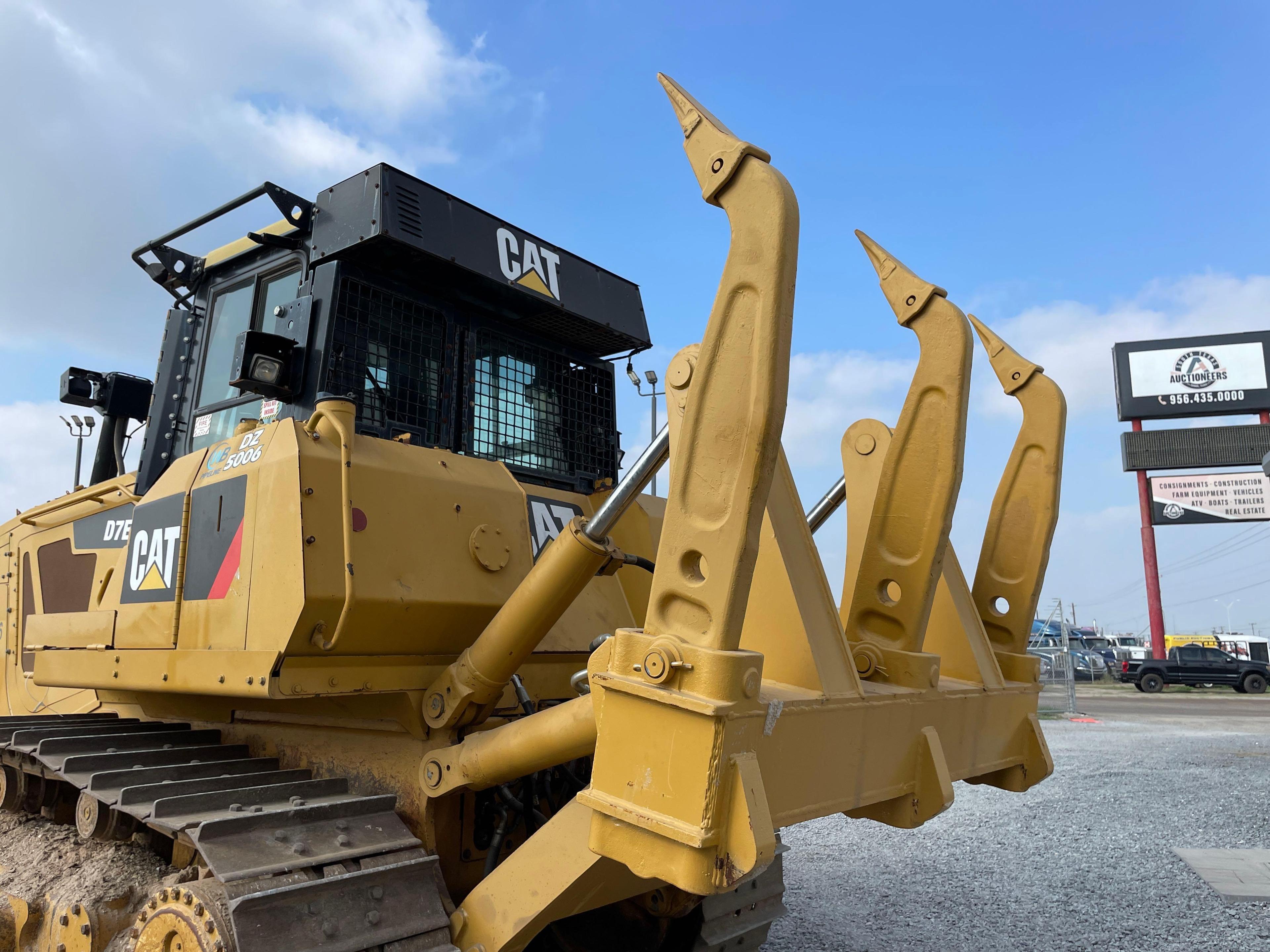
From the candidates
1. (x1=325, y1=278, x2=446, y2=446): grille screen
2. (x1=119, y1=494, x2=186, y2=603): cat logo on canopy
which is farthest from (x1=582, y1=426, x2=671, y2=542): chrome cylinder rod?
(x1=119, y1=494, x2=186, y2=603): cat logo on canopy

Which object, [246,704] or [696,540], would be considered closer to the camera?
[696,540]

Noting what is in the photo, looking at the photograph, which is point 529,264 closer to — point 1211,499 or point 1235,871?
point 1235,871

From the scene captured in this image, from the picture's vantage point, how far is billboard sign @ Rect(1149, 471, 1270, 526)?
34.7m

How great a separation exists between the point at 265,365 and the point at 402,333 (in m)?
0.66

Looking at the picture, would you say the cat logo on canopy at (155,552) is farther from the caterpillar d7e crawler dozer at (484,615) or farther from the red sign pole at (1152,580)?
the red sign pole at (1152,580)

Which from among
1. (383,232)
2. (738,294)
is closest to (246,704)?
(383,232)

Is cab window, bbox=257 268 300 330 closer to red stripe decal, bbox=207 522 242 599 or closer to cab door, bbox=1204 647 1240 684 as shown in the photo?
red stripe decal, bbox=207 522 242 599

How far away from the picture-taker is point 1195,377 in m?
36.3

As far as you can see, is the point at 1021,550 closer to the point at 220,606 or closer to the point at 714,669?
the point at 714,669

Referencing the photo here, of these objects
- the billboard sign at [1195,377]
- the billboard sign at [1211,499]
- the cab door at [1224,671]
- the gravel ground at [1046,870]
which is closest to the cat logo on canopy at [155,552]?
the gravel ground at [1046,870]

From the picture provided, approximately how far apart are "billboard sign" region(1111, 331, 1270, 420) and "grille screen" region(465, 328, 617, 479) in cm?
3644

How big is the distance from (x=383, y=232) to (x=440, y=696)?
1877 millimetres

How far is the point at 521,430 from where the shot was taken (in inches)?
184

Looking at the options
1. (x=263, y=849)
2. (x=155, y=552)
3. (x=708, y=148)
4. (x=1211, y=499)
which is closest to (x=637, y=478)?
(x=708, y=148)
